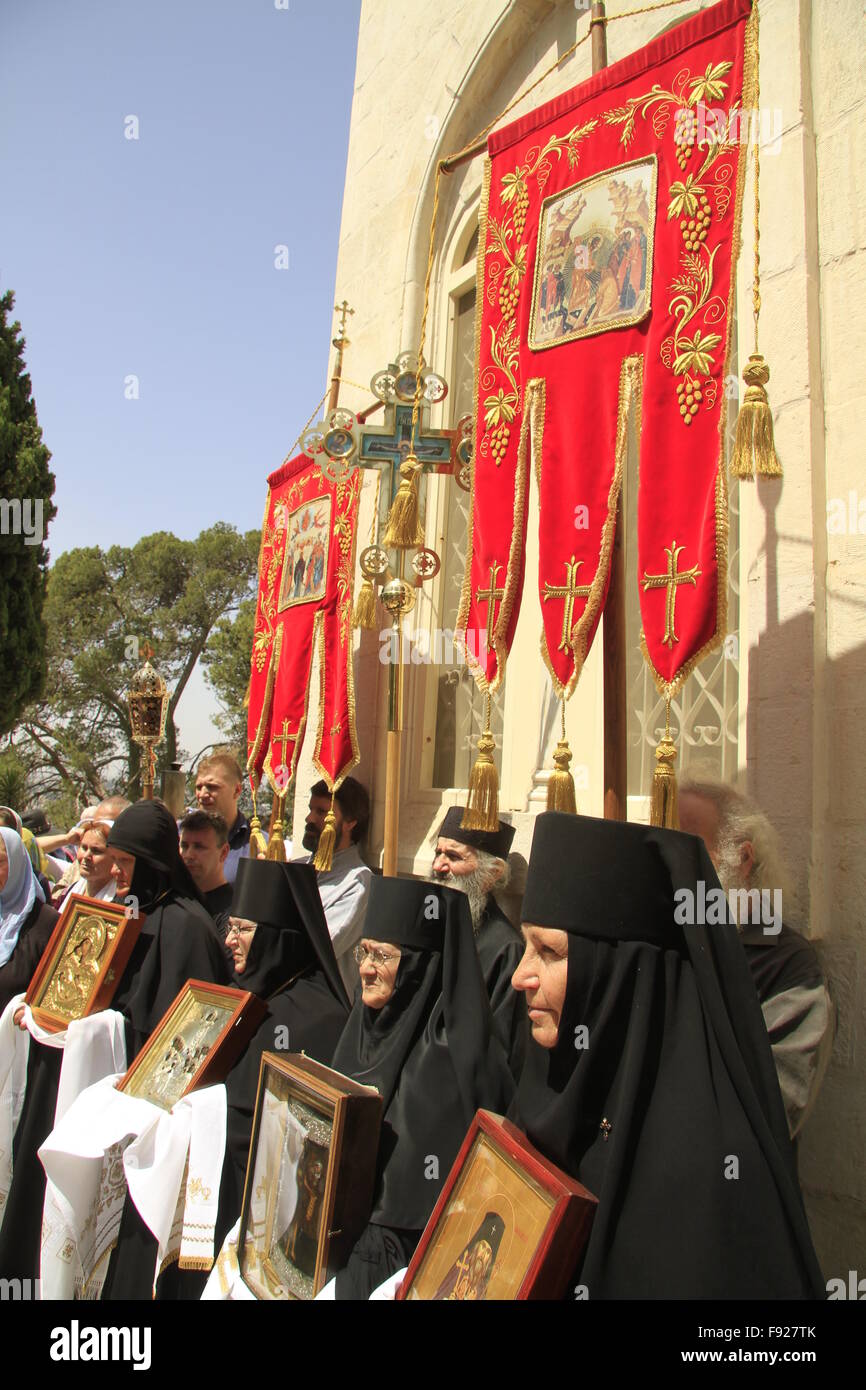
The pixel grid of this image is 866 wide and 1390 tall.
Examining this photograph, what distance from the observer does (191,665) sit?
26453 mm

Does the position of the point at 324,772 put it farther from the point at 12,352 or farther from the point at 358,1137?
the point at 12,352

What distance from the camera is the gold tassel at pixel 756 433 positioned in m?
2.73

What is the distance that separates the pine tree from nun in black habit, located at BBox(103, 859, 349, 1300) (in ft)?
43.6

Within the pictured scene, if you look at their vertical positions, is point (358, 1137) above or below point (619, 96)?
below

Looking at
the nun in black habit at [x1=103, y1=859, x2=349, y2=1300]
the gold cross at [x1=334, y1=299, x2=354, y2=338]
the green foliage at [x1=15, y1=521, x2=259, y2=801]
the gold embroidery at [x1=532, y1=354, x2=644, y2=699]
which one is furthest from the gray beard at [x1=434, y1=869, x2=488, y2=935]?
the green foliage at [x1=15, y1=521, x2=259, y2=801]

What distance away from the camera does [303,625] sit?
18.2ft

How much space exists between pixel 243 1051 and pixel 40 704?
74.5 feet

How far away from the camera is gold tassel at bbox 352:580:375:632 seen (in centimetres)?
471

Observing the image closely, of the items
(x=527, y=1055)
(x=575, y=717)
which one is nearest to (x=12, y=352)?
(x=575, y=717)

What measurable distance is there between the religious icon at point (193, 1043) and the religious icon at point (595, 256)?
2.39 meters

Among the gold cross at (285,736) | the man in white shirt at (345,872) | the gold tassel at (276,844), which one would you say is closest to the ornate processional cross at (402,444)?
the gold cross at (285,736)

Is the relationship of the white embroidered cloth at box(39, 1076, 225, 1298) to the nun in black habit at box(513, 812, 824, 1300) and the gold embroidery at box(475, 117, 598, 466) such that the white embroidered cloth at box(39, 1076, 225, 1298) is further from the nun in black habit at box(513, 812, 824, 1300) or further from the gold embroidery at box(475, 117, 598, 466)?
the gold embroidery at box(475, 117, 598, 466)

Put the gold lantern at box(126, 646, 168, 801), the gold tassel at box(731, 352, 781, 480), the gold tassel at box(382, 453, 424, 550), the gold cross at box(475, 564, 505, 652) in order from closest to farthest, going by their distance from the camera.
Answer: the gold tassel at box(731, 352, 781, 480) < the gold cross at box(475, 564, 505, 652) < the gold tassel at box(382, 453, 424, 550) < the gold lantern at box(126, 646, 168, 801)
